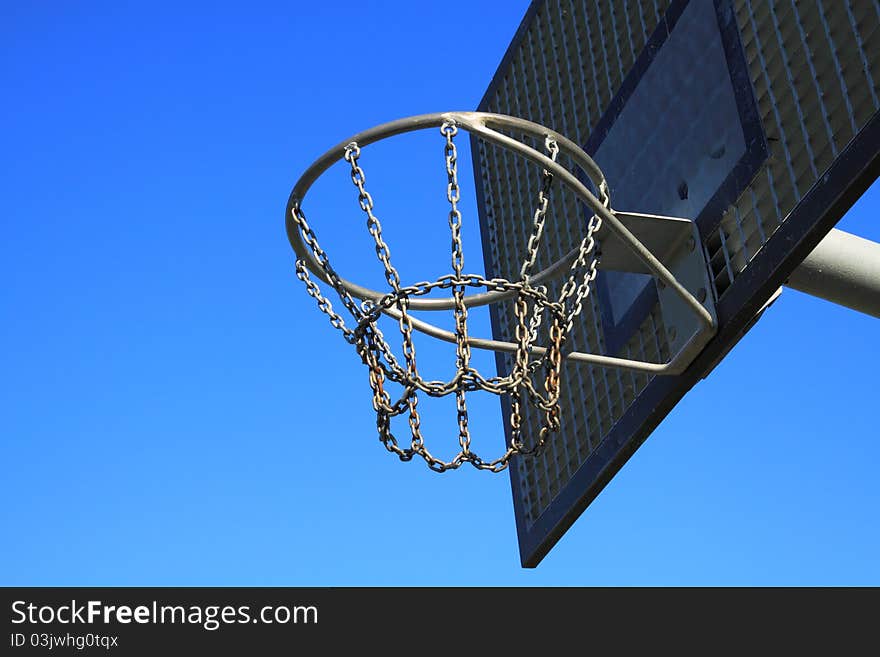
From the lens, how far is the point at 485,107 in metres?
5.74

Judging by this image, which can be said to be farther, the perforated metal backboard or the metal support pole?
the metal support pole

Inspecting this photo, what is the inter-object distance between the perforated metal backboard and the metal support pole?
20 centimetres

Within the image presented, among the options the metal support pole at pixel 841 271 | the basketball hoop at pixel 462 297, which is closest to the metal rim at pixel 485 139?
the basketball hoop at pixel 462 297

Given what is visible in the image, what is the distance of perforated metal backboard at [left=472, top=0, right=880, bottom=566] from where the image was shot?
3416 millimetres

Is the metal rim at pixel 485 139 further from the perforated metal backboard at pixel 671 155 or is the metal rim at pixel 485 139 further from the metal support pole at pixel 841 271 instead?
the metal support pole at pixel 841 271

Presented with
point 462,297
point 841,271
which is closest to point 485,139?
point 462,297

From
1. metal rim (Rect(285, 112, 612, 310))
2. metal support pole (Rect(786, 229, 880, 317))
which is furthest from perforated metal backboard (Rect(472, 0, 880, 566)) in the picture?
metal rim (Rect(285, 112, 612, 310))

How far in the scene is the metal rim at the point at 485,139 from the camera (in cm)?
349

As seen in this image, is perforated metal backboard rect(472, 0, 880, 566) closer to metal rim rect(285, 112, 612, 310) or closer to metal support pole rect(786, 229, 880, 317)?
metal support pole rect(786, 229, 880, 317)

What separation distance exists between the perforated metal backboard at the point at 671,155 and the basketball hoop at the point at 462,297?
0.91ft
